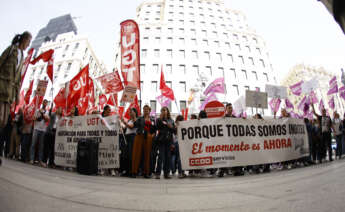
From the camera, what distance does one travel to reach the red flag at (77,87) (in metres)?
7.85

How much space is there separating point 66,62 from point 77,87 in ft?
127

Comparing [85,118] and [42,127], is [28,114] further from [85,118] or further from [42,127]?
[85,118]

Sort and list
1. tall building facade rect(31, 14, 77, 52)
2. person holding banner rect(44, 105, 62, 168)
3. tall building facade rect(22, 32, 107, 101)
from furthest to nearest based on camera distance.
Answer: tall building facade rect(31, 14, 77, 52)
tall building facade rect(22, 32, 107, 101)
person holding banner rect(44, 105, 62, 168)

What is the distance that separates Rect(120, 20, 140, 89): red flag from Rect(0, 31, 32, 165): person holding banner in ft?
11.0

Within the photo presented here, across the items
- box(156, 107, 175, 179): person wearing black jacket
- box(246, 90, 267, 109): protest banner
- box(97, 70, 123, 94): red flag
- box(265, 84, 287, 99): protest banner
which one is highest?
box(97, 70, 123, 94): red flag

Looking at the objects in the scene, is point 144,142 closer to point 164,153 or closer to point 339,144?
point 164,153

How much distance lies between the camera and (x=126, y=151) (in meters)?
5.26

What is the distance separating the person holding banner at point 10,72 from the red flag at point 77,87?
457 centimetres

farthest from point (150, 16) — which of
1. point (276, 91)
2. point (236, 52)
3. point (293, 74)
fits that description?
point (293, 74)

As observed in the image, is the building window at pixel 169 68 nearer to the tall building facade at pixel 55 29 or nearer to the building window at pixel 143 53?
the building window at pixel 143 53

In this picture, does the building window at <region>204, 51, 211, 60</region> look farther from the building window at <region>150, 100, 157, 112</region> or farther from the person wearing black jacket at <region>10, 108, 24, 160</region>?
the person wearing black jacket at <region>10, 108, 24, 160</region>

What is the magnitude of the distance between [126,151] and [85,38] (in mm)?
47651

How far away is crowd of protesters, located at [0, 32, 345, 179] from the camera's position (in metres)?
3.25

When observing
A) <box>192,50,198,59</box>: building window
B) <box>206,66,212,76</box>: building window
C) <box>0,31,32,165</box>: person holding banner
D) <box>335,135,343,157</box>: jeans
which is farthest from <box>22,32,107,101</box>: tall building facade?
<box>335,135,343,157</box>: jeans
